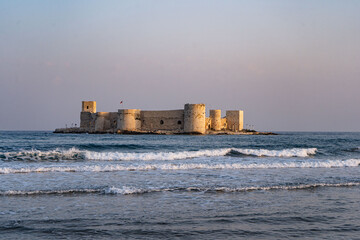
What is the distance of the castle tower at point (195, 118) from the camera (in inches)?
1606

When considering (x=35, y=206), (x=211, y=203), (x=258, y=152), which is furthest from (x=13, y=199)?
(x=258, y=152)

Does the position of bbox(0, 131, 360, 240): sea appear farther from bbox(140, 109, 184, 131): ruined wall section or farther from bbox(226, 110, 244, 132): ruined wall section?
bbox(226, 110, 244, 132): ruined wall section

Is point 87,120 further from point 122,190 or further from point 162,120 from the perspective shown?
point 122,190

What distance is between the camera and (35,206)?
589cm

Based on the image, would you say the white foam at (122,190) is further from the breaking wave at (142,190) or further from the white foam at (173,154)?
the white foam at (173,154)

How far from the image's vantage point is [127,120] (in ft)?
144

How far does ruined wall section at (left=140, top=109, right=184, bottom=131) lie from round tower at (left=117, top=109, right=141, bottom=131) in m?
1.23

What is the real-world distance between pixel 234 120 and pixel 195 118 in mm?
8980

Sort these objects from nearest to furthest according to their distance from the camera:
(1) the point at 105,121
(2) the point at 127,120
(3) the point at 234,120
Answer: (2) the point at 127,120
(1) the point at 105,121
(3) the point at 234,120

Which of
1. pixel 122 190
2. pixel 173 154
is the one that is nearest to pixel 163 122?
pixel 173 154

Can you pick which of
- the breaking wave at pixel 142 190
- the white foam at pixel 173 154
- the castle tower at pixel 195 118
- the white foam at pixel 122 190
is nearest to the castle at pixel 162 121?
the castle tower at pixel 195 118

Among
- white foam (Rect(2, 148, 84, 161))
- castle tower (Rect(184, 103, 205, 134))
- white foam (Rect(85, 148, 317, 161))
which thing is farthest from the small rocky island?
white foam (Rect(2, 148, 84, 161))

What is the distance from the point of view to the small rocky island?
41.1m

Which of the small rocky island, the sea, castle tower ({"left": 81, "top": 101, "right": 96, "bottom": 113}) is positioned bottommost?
the sea
